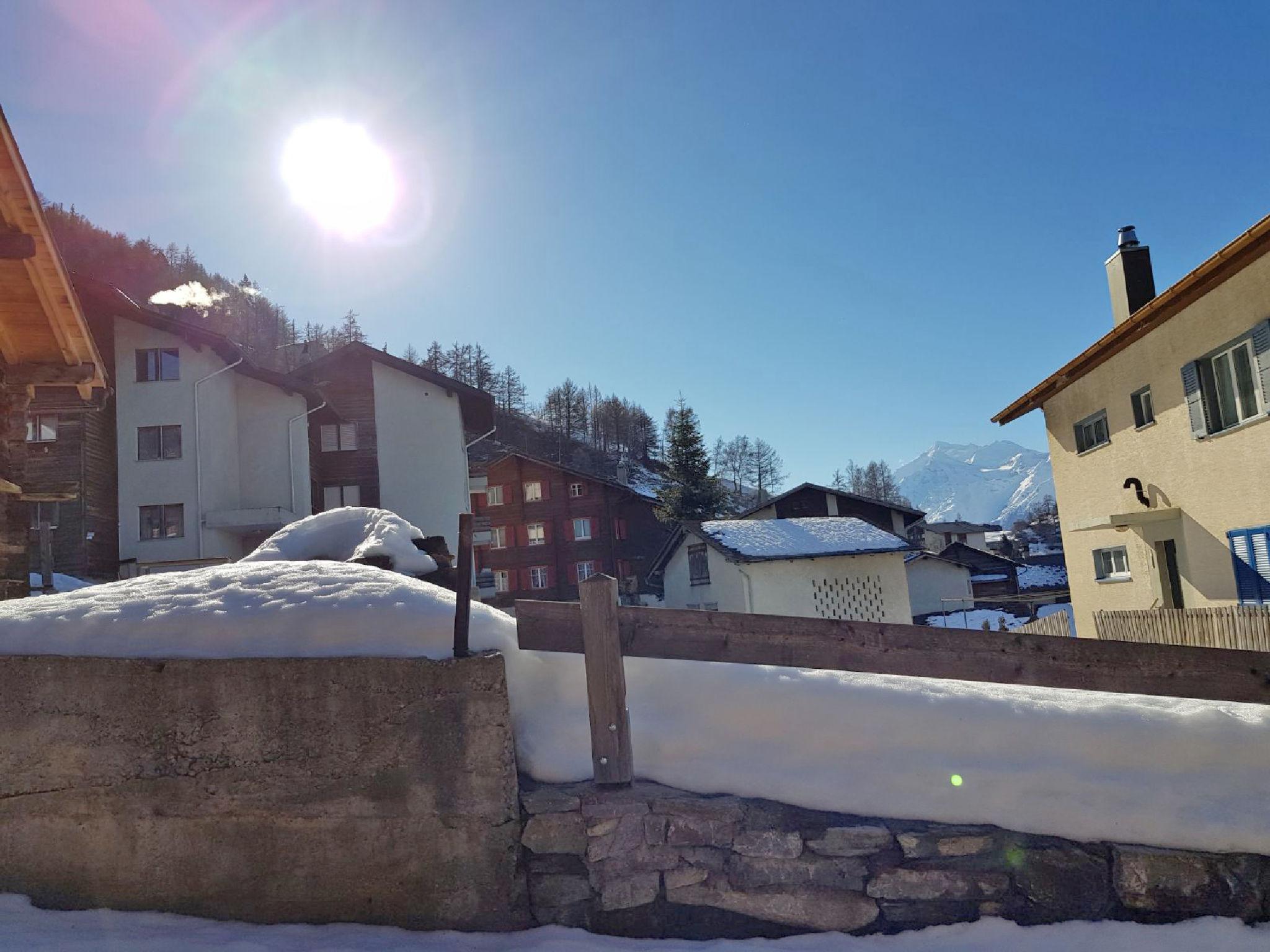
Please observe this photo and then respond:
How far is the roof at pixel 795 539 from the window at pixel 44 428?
64.4ft

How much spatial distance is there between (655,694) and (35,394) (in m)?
9.38

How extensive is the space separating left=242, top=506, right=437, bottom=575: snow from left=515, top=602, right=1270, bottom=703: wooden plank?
2.54 meters

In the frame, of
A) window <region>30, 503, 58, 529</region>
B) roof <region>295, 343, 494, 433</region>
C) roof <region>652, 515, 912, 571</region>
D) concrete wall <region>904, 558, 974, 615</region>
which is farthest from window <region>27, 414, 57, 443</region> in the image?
concrete wall <region>904, 558, 974, 615</region>

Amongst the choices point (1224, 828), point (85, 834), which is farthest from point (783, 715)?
point (85, 834)

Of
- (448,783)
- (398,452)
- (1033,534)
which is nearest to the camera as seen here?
(448,783)

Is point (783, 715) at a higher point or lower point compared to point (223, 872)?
higher

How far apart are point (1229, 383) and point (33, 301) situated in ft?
50.4

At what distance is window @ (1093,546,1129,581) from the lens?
15.6 meters

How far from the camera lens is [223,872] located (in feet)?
11.0

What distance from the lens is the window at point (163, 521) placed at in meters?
25.0

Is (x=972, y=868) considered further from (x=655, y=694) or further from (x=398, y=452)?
(x=398, y=452)

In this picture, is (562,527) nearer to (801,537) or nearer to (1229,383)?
(801,537)

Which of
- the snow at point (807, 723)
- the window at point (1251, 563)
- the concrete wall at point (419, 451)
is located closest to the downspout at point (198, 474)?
the concrete wall at point (419, 451)

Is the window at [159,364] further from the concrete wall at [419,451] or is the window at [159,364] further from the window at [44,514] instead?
the concrete wall at [419,451]
